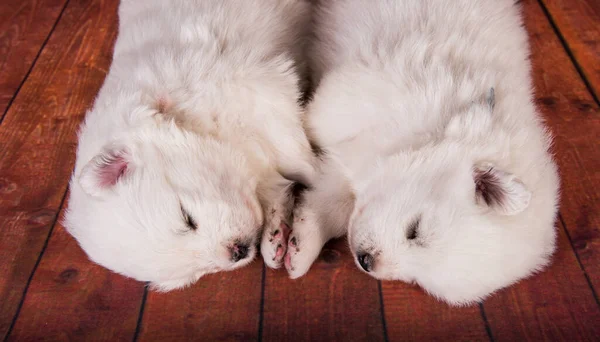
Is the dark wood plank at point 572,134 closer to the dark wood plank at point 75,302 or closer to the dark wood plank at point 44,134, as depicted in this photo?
the dark wood plank at point 75,302

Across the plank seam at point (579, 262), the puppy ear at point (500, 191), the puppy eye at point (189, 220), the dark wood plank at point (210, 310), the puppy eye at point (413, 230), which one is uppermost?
the puppy ear at point (500, 191)

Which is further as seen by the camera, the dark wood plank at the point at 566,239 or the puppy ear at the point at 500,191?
the dark wood plank at the point at 566,239

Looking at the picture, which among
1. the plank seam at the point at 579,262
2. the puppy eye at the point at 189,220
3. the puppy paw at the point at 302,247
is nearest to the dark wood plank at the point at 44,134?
the puppy eye at the point at 189,220

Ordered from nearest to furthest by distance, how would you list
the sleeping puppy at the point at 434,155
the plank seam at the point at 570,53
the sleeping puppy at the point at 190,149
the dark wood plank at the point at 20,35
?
the sleeping puppy at the point at 434,155
the sleeping puppy at the point at 190,149
the plank seam at the point at 570,53
the dark wood plank at the point at 20,35

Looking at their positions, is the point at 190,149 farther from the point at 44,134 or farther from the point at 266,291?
the point at 44,134

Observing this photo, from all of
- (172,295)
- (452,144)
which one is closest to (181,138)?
(172,295)

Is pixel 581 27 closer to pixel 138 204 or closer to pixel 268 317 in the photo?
pixel 268 317

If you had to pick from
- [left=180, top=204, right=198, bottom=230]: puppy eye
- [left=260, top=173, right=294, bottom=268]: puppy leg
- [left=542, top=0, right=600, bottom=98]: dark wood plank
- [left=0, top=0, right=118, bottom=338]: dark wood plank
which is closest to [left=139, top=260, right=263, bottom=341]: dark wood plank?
[left=260, top=173, right=294, bottom=268]: puppy leg
